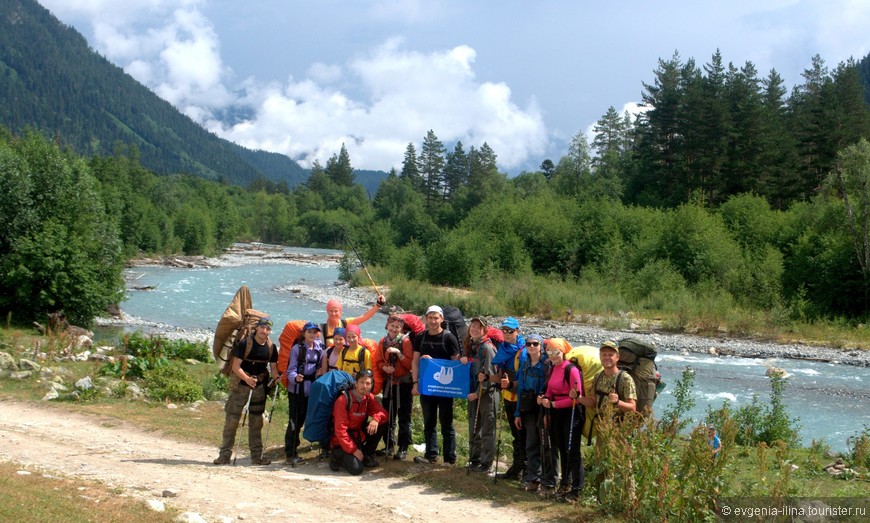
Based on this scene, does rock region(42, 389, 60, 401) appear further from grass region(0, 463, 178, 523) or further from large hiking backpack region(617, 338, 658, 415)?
large hiking backpack region(617, 338, 658, 415)

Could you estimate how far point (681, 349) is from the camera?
94.3 feet

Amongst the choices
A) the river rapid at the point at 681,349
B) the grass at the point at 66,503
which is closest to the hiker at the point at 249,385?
the grass at the point at 66,503

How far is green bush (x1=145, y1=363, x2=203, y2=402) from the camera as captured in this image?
13.4m

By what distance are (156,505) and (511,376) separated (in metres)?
4.21

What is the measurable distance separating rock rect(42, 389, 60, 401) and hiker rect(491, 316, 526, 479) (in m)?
8.65

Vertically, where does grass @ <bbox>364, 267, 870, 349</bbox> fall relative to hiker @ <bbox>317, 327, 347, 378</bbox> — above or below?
below

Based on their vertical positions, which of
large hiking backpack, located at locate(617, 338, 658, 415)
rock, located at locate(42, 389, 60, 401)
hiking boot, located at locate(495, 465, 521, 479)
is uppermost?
large hiking backpack, located at locate(617, 338, 658, 415)

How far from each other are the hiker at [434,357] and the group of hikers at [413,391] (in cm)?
1

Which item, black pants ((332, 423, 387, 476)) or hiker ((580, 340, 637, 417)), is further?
black pants ((332, 423, 387, 476))

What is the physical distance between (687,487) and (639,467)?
468 mm

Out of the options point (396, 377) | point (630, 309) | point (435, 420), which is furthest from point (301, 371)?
point (630, 309)

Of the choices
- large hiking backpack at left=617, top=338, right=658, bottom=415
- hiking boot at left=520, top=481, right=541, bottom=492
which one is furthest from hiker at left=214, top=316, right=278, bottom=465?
large hiking backpack at left=617, top=338, right=658, bottom=415

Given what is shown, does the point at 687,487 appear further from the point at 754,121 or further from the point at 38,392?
the point at 754,121

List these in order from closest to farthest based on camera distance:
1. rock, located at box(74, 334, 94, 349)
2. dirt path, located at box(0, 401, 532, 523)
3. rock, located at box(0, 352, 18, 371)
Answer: dirt path, located at box(0, 401, 532, 523) → rock, located at box(0, 352, 18, 371) → rock, located at box(74, 334, 94, 349)
